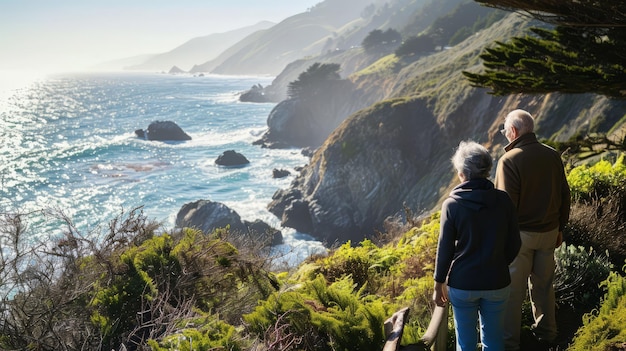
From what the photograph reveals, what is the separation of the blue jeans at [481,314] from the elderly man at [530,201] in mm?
807

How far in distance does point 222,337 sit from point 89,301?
2.31 meters

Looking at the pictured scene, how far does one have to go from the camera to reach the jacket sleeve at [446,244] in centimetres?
362

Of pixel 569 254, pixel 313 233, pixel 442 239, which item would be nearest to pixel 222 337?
pixel 442 239

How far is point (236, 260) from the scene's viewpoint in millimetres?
6758

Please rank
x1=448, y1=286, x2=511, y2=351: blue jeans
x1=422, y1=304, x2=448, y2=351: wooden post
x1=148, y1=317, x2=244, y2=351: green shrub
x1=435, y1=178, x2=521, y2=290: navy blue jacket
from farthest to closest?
1. x1=422, y1=304, x2=448, y2=351: wooden post
2. x1=148, y1=317, x2=244, y2=351: green shrub
3. x1=448, y1=286, x2=511, y2=351: blue jeans
4. x1=435, y1=178, x2=521, y2=290: navy blue jacket

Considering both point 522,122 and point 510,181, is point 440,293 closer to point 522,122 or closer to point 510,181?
point 510,181

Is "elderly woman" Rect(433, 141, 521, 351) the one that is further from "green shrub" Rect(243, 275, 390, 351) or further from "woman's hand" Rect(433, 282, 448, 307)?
"green shrub" Rect(243, 275, 390, 351)

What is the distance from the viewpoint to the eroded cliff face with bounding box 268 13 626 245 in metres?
36.8

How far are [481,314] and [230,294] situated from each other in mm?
3731

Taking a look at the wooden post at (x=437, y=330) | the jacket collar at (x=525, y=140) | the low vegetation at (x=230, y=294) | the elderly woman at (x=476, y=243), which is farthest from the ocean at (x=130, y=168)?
the elderly woman at (x=476, y=243)

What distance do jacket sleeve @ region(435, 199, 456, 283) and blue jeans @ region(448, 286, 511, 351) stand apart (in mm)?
186

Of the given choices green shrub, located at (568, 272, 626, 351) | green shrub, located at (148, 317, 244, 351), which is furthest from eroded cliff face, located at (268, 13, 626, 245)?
green shrub, located at (148, 317, 244, 351)

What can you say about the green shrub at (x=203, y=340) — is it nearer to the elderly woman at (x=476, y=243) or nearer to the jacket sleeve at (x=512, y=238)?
the elderly woman at (x=476, y=243)

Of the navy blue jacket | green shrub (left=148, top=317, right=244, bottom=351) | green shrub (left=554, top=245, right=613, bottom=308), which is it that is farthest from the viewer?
green shrub (left=554, top=245, right=613, bottom=308)
